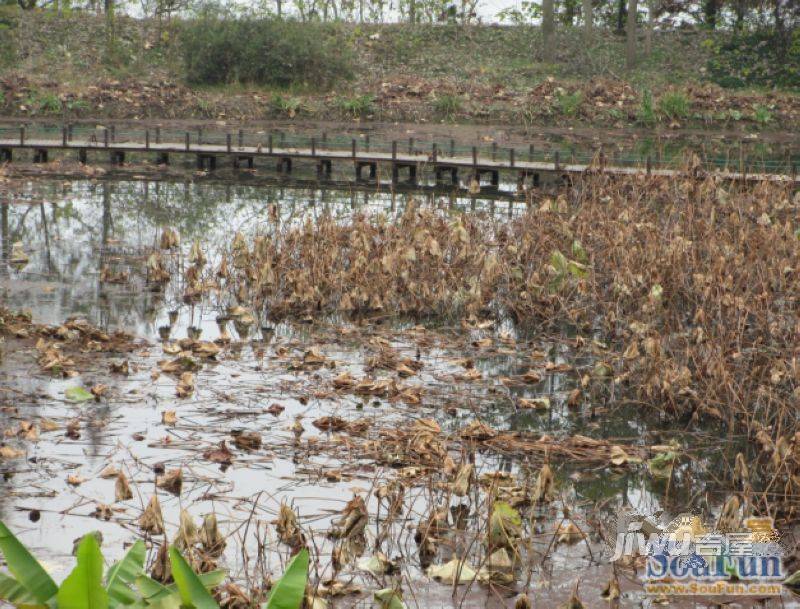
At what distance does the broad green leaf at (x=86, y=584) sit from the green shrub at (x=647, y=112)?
92.2 feet

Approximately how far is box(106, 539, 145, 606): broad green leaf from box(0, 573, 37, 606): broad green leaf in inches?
11.1

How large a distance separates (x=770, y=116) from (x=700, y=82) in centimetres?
373

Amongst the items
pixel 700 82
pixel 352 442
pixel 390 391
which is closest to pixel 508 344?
pixel 390 391

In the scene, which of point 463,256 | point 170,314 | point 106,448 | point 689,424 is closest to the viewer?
point 106,448

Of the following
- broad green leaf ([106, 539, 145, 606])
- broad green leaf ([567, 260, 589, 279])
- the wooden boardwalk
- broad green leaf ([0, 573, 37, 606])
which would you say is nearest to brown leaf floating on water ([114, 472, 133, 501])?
broad green leaf ([106, 539, 145, 606])

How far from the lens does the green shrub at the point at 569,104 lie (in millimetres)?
31156

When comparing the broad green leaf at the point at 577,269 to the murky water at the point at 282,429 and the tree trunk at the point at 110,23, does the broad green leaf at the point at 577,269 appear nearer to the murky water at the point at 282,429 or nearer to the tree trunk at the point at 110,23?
the murky water at the point at 282,429

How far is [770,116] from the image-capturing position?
1211 inches

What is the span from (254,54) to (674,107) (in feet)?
39.0

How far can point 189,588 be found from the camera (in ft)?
13.4

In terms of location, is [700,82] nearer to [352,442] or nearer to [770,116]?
[770,116]

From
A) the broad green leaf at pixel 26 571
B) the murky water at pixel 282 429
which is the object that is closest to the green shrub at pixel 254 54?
the murky water at pixel 282 429

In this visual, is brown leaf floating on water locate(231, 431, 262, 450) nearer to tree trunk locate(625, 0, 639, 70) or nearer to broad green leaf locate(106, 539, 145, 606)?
broad green leaf locate(106, 539, 145, 606)

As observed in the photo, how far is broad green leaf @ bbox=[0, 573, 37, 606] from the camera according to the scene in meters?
4.12
